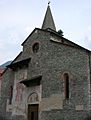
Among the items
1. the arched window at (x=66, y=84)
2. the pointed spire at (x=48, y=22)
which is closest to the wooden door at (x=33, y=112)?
the arched window at (x=66, y=84)

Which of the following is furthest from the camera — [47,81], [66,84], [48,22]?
[48,22]

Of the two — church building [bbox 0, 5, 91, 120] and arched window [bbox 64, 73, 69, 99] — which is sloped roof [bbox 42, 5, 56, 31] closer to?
church building [bbox 0, 5, 91, 120]

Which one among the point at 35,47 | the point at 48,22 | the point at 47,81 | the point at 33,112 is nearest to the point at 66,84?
the point at 47,81

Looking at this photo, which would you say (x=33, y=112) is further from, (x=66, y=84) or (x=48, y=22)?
(x=48, y=22)

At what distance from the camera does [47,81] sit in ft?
61.6

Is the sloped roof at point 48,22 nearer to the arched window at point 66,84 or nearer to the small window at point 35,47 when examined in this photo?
the small window at point 35,47

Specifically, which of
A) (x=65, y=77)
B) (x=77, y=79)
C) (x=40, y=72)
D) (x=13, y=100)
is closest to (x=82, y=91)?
(x=77, y=79)

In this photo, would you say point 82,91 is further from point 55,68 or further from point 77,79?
point 55,68

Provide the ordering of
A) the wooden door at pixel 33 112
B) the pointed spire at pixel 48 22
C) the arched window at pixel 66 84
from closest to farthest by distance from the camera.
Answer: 1. the arched window at pixel 66 84
2. the wooden door at pixel 33 112
3. the pointed spire at pixel 48 22

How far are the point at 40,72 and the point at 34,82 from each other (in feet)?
3.51

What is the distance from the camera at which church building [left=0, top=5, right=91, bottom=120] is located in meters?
16.3

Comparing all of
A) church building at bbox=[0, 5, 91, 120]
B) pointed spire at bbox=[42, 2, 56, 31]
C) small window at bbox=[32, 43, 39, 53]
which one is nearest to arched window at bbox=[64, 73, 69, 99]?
church building at bbox=[0, 5, 91, 120]

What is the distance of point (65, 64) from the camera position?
17.8 meters

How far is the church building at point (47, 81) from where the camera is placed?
53.6 ft
